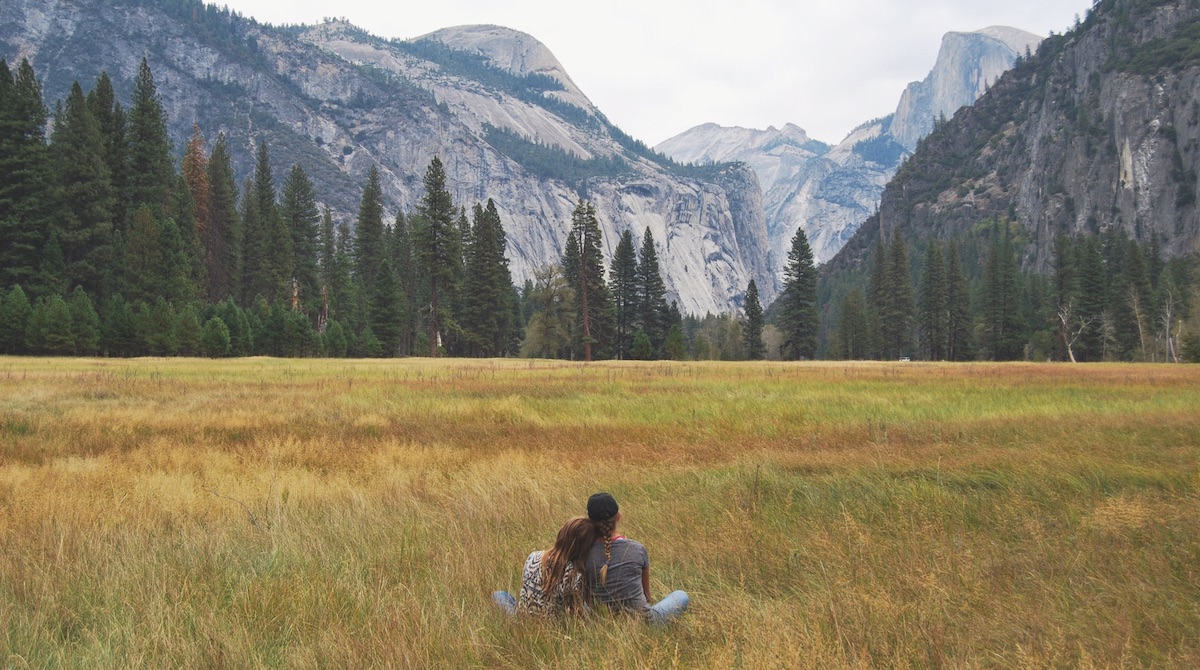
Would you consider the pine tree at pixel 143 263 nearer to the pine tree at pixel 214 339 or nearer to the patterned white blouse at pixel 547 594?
the pine tree at pixel 214 339

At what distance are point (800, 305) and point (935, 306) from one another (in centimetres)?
2303

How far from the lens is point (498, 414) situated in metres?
16.5

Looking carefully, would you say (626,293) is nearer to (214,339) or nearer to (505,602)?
(214,339)

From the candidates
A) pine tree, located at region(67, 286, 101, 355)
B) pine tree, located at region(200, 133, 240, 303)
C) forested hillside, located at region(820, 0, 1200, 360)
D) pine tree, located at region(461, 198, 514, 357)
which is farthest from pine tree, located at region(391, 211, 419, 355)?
forested hillside, located at region(820, 0, 1200, 360)

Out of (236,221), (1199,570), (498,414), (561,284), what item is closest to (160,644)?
(1199,570)

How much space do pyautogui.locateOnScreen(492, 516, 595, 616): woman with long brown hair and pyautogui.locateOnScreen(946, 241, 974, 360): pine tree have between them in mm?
92956

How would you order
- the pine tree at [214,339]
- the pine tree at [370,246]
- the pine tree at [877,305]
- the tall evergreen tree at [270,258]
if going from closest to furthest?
the pine tree at [214,339]
the tall evergreen tree at [270,258]
the pine tree at [370,246]
the pine tree at [877,305]

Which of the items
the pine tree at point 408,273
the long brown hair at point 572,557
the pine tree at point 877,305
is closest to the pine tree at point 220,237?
the pine tree at point 408,273

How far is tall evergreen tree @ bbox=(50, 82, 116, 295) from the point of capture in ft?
158

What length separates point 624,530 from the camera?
279 inches

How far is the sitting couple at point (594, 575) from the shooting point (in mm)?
4496

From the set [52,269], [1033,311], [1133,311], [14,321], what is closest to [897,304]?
[1133,311]

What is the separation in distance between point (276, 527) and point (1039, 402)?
19.6 meters

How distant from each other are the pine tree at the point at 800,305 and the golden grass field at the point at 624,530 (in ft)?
204
